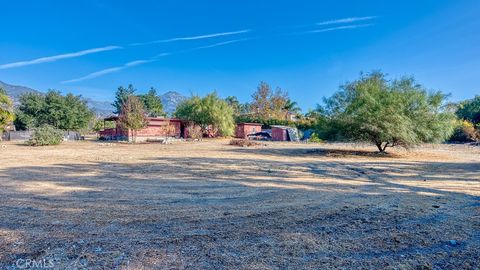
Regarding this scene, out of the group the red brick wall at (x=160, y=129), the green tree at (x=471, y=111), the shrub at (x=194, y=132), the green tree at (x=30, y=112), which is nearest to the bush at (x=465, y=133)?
the green tree at (x=471, y=111)

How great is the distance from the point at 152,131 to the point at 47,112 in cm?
1615

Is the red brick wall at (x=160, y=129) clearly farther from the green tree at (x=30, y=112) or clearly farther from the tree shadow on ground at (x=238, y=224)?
the tree shadow on ground at (x=238, y=224)

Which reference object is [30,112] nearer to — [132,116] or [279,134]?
[132,116]

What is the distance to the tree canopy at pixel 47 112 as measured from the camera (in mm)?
37812

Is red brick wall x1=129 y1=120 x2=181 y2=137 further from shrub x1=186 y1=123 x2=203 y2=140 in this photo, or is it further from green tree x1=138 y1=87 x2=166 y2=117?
green tree x1=138 y1=87 x2=166 y2=117

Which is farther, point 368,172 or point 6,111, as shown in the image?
point 6,111

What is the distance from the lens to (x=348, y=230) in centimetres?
361

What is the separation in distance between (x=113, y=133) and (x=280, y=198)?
33.2 meters

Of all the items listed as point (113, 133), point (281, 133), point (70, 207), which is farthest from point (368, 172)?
point (113, 133)

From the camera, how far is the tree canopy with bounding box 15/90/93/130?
124 ft

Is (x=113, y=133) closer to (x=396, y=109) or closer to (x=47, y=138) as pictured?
(x=47, y=138)

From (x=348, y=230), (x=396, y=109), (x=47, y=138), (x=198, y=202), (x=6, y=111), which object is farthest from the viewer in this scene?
(x=47, y=138)

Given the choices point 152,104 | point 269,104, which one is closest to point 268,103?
point 269,104

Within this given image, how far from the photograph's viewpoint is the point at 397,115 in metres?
14.1
